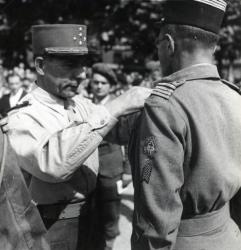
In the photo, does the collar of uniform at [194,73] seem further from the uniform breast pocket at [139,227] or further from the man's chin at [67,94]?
the man's chin at [67,94]

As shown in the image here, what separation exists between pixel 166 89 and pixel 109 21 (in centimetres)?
1103

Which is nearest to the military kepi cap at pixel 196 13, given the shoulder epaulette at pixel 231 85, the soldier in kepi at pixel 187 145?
the soldier in kepi at pixel 187 145

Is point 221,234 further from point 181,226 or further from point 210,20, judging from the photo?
point 210,20

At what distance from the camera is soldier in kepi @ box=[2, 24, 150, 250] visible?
2156 mm

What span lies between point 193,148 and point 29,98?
1247mm

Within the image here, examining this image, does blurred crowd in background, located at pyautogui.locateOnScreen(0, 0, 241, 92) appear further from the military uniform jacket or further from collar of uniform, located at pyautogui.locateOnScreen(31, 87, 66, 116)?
the military uniform jacket

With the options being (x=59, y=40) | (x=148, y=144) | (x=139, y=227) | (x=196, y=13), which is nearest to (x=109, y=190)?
(x=59, y=40)

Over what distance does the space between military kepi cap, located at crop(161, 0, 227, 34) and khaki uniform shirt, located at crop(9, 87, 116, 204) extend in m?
0.61

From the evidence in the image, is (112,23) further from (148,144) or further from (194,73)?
(148,144)

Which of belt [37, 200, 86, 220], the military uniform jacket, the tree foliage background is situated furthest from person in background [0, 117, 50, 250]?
the tree foliage background

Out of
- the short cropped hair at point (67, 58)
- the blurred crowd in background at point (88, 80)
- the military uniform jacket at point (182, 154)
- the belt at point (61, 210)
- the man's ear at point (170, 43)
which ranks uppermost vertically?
the man's ear at point (170, 43)

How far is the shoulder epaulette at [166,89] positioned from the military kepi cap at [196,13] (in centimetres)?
30

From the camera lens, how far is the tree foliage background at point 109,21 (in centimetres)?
1248

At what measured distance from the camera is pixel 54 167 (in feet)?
7.02
